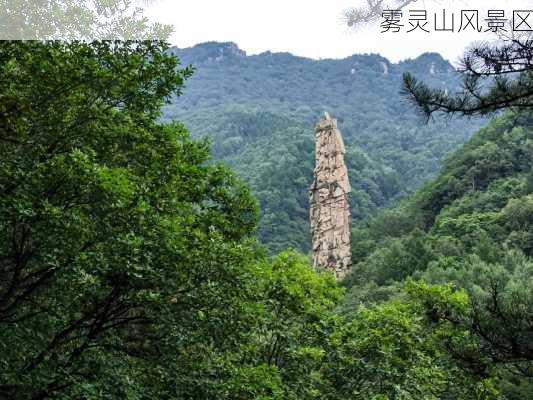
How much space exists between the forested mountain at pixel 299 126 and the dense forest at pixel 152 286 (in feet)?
108

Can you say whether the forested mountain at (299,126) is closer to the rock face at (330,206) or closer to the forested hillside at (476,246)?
the rock face at (330,206)

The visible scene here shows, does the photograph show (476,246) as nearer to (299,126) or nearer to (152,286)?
(152,286)

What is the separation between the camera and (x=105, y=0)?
6.39 meters

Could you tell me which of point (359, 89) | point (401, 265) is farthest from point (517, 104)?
point (359, 89)

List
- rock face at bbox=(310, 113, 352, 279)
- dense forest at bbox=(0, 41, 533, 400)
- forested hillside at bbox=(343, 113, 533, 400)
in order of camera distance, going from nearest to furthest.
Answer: forested hillside at bbox=(343, 113, 533, 400) → dense forest at bbox=(0, 41, 533, 400) → rock face at bbox=(310, 113, 352, 279)

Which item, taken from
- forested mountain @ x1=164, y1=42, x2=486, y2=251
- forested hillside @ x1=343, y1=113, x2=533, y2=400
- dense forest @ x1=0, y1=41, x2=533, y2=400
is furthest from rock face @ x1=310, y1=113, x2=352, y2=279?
dense forest @ x1=0, y1=41, x2=533, y2=400

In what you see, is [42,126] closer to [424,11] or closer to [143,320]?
[143,320]

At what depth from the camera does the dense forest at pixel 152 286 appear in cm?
645

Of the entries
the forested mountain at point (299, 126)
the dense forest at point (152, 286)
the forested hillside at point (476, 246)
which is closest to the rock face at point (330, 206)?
the forested hillside at point (476, 246)

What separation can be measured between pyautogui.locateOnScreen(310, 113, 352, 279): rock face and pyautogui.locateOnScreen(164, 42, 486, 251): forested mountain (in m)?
5.40

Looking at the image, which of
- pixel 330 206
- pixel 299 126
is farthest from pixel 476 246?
pixel 299 126

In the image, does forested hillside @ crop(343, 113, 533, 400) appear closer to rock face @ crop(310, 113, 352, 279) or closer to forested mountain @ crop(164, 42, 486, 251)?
rock face @ crop(310, 113, 352, 279)

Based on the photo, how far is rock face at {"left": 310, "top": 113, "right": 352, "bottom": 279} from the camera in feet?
136

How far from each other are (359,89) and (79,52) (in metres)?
97.4
